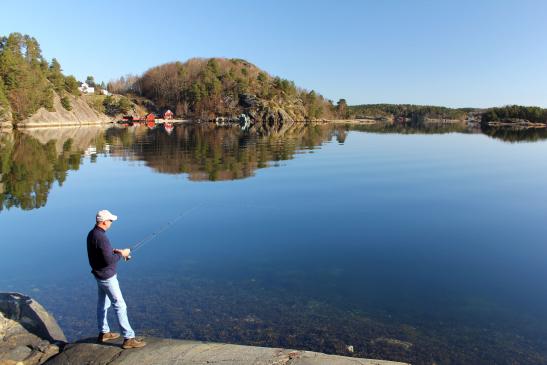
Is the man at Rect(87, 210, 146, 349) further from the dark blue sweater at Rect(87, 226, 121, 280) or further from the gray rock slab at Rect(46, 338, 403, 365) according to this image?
the gray rock slab at Rect(46, 338, 403, 365)

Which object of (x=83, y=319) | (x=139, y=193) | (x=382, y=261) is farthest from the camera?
(x=139, y=193)

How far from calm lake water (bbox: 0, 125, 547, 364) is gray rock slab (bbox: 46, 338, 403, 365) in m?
1.61

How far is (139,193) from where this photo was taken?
2644 centimetres

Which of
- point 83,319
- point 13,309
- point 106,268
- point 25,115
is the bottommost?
point 83,319

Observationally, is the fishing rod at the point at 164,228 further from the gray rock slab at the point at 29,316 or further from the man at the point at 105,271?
the man at the point at 105,271

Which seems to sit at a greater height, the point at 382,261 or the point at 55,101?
the point at 55,101

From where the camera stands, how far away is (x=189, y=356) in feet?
25.6

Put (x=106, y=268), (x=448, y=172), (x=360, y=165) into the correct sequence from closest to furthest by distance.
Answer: (x=106, y=268), (x=448, y=172), (x=360, y=165)

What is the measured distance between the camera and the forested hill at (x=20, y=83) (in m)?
102

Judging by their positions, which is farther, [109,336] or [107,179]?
[107,179]

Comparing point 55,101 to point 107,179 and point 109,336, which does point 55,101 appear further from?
point 109,336

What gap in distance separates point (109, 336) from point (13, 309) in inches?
85.6

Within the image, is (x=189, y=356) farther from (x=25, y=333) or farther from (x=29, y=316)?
(x=29, y=316)

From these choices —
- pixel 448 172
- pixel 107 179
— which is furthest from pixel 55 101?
pixel 448 172
